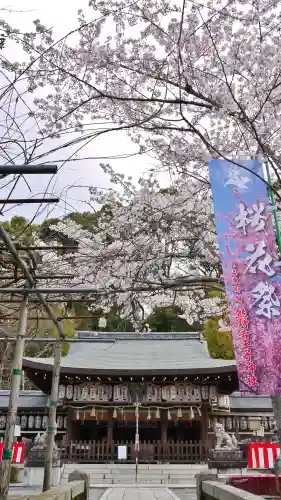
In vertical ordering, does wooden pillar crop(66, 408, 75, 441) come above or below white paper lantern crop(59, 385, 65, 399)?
below

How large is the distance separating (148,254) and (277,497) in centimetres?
649

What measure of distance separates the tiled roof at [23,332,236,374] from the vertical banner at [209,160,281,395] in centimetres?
1330

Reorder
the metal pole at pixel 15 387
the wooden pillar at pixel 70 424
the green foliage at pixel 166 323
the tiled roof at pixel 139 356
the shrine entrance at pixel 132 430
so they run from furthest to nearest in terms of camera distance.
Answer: the green foliage at pixel 166 323
the shrine entrance at pixel 132 430
the wooden pillar at pixel 70 424
the tiled roof at pixel 139 356
the metal pole at pixel 15 387

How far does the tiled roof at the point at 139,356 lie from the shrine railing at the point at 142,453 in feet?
9.14

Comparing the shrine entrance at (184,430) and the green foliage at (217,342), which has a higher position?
the green foliage at (217,342)

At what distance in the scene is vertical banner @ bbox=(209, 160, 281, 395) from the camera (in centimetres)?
384

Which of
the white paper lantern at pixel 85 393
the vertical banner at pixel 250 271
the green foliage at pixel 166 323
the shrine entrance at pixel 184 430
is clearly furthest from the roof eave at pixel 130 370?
the green foliage at pixel 166 323

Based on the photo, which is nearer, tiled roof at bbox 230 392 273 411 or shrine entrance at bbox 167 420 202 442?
shrine entrance at bbox 167 420 202 442

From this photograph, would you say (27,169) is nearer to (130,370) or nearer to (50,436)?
(50,436)

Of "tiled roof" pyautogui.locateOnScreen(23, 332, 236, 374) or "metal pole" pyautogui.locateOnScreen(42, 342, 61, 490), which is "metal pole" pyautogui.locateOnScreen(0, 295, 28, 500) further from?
"tiled roof" pyautogui.locateOnScreen(23, 332, 236, 374)

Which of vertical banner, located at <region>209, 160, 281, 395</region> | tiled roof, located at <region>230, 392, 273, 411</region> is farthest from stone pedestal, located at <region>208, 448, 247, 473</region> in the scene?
vertical banner, located at <region>209, 160, 281, 395</region>

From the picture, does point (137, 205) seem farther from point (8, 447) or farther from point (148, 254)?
point (8, 447)

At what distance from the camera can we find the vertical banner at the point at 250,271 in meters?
3.84

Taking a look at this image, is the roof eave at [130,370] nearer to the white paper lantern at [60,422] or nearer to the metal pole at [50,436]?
the white paper lantern at [60,422]
